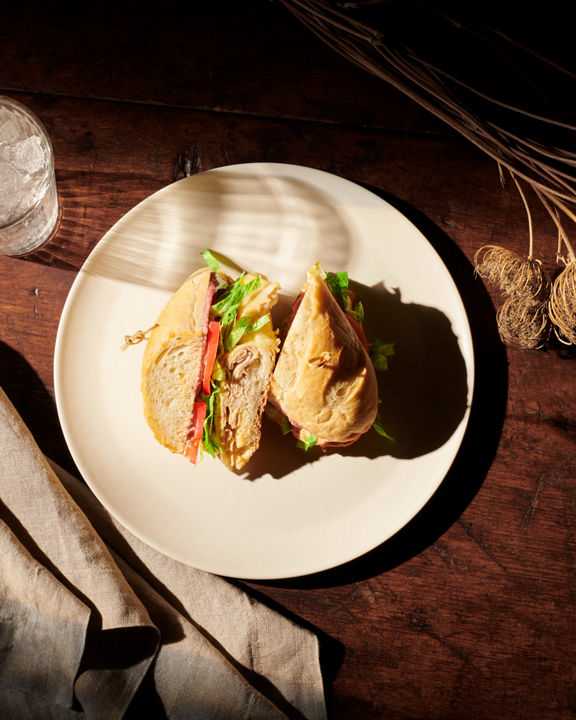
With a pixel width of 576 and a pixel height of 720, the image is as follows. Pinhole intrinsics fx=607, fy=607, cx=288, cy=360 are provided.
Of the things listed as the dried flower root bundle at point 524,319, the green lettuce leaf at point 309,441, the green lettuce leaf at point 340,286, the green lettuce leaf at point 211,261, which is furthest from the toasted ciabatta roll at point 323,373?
the dried flower root bundle at point 524,319

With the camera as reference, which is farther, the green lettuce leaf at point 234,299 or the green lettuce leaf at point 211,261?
the green lettuce leaf at point 211,261

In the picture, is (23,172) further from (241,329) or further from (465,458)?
(465,458)

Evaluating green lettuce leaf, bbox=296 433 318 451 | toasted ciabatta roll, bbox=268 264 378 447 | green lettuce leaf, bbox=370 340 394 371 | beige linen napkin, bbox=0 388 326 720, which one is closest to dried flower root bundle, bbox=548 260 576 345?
green lettuce leaf, bbox=370 340 394 371

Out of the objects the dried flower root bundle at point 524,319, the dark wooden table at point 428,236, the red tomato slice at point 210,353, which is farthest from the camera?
the dark wooden table at point 428,236

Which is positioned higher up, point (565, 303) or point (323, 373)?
point (565, 303)

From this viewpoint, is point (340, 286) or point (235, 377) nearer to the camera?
point (235, 377)

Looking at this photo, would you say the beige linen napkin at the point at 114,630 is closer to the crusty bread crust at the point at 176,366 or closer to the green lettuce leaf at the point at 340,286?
the crusty bread crust at the point at 176,366

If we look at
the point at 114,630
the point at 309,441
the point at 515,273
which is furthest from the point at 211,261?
the point at 114,630

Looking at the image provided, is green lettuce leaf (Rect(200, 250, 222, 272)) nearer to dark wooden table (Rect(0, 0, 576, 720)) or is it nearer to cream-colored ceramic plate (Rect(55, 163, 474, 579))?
cream-colored ceramic plate (Rect(55, 163, 474, 579))
